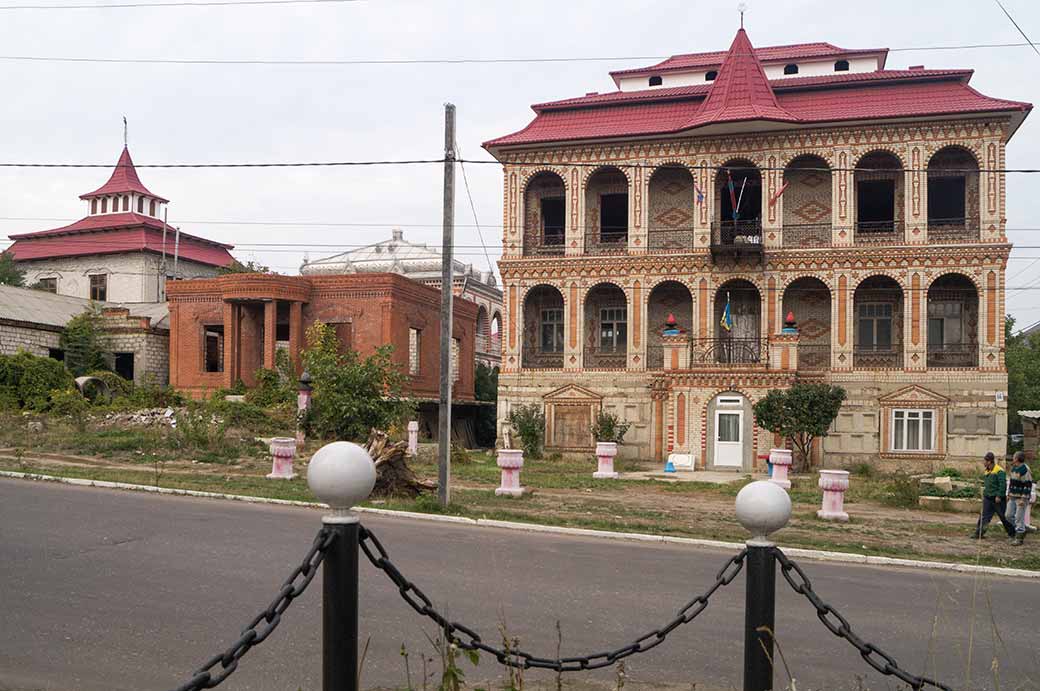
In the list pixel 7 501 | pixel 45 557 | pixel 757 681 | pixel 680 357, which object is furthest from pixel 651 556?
pixel 680 357

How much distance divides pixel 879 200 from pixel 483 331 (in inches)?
1200

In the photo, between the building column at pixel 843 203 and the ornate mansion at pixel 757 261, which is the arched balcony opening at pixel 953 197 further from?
the building column at pixel 843 203

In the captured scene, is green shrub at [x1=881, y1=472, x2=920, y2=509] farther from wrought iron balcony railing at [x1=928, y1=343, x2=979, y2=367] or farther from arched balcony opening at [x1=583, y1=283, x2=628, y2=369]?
arched balcony opening at [x1=583, y1=283, x2=628, y2=369]

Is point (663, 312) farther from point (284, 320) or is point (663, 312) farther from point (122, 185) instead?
point (122, 185)

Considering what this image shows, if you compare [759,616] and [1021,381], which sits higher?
[1021,381]

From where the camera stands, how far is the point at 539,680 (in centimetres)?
546

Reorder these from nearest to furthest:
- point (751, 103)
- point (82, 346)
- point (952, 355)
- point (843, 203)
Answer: point (843, 203)
point (952, 355)
point (751, 103)
point (82, 346)

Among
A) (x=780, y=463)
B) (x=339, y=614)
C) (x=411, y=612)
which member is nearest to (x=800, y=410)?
(x=780, y=463)

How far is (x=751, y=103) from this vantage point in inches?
1226

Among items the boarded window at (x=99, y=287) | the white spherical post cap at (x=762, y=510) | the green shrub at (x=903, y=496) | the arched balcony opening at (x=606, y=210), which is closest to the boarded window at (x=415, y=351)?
the arched balcony opening at (x=606, y=210)

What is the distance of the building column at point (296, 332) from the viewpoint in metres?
35.5

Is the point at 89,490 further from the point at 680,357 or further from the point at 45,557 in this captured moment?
the point at 680,357

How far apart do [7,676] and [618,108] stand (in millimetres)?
31138

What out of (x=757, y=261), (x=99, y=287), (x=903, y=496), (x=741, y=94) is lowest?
(x=903, y=496)
